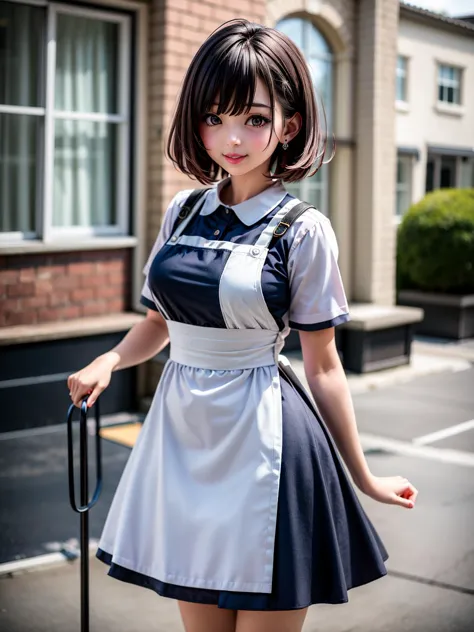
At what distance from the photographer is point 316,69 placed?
9727mm

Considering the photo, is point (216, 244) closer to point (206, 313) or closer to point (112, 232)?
point (206, 313)

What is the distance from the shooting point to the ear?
2.21 meters

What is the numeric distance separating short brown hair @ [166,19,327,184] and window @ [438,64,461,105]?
1899 centimetres

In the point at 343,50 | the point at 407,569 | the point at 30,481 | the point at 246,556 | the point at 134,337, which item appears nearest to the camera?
the point at 246,556

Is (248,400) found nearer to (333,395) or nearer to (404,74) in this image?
(333,395)

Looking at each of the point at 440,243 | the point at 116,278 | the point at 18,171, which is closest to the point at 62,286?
the point at 116,278

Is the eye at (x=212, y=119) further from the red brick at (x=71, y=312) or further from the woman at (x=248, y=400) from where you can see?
the red brick at (x=71, y=312)

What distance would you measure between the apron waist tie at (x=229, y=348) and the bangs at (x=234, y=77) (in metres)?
0.51

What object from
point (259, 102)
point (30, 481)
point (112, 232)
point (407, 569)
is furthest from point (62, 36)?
point (259, 102)

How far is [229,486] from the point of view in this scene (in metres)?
2.10

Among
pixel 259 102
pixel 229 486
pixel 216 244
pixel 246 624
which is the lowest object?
pixel 246 624

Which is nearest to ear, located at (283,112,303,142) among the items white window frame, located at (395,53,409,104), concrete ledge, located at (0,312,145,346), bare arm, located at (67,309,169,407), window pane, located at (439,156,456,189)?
bare arm, located at (67,309,169,407)

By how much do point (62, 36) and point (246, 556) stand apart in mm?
5898

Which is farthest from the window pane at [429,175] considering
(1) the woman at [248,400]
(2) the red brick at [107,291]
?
(1) the woman at [248,400]
